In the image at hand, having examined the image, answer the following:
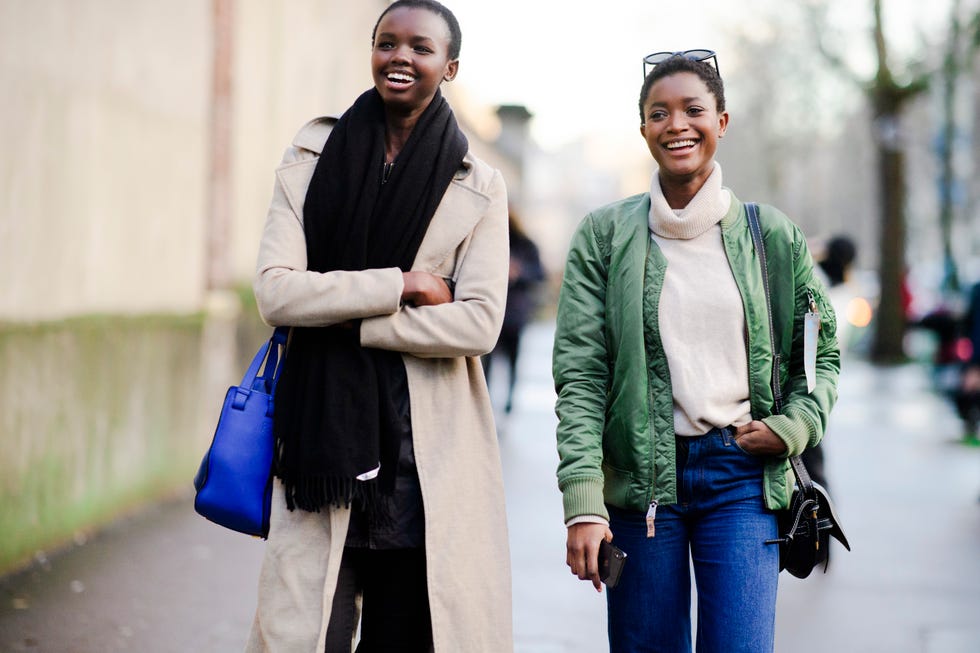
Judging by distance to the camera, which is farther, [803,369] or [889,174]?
[889,174]

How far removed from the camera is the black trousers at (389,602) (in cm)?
296

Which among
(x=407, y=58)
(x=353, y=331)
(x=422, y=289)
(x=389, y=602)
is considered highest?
(x=407, y=58)

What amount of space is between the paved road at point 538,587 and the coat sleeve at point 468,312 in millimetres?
2404

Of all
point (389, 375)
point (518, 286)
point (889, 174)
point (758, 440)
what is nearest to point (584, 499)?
point (758, 440)

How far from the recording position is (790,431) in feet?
9.81

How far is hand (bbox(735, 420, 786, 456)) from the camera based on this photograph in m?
2.98

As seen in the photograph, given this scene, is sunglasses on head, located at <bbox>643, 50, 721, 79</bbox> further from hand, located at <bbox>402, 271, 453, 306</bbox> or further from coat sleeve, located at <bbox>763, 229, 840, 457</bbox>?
hand, located at <bbox>402, 271, 453, 306</bbox>

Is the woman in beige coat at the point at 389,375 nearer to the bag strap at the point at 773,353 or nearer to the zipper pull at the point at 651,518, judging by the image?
the zipper pull at the point at 651,518

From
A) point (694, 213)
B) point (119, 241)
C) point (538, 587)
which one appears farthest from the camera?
point (119, 241)

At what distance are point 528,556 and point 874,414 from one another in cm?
909

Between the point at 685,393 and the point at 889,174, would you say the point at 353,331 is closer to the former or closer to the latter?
the point at 685,393

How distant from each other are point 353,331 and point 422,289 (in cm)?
19

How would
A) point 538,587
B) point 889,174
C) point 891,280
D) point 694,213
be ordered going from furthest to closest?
point 889,174 < point 891,280 < point 538,587 < point 694,213

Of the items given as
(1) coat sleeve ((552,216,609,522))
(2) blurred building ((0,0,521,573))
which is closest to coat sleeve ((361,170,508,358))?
(1) coat sleeve ((552,216,609,522))
